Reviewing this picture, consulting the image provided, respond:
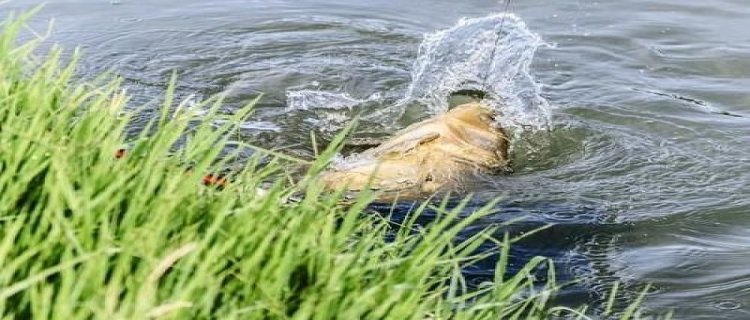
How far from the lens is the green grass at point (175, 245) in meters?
1.98

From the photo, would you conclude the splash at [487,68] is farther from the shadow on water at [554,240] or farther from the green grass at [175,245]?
the green grass at [175,245]

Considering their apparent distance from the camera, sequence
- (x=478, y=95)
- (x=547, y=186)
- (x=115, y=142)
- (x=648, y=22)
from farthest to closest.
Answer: (x=648, y=22)
(x=478, y=95)
(x=547, y=186)
(x=115, y=142)

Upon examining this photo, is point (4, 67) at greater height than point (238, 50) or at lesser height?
greater

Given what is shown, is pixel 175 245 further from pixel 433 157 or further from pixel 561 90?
pixel 561 90

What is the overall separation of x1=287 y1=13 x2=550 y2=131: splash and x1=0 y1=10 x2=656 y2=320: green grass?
3171 millimetres

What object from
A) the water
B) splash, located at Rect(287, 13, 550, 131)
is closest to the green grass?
the water

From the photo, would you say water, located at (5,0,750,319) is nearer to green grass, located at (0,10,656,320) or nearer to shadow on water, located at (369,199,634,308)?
shadow on water, located at (369,199,634,308)

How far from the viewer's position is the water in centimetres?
434

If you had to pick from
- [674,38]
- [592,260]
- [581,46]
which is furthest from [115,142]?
[674,38]

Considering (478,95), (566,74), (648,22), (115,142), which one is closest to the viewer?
(115,142)

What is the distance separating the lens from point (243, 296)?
7.14ft

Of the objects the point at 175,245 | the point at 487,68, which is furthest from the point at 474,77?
the point at 175,245

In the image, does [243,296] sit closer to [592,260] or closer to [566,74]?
[592,260]

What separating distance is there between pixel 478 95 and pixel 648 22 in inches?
103
